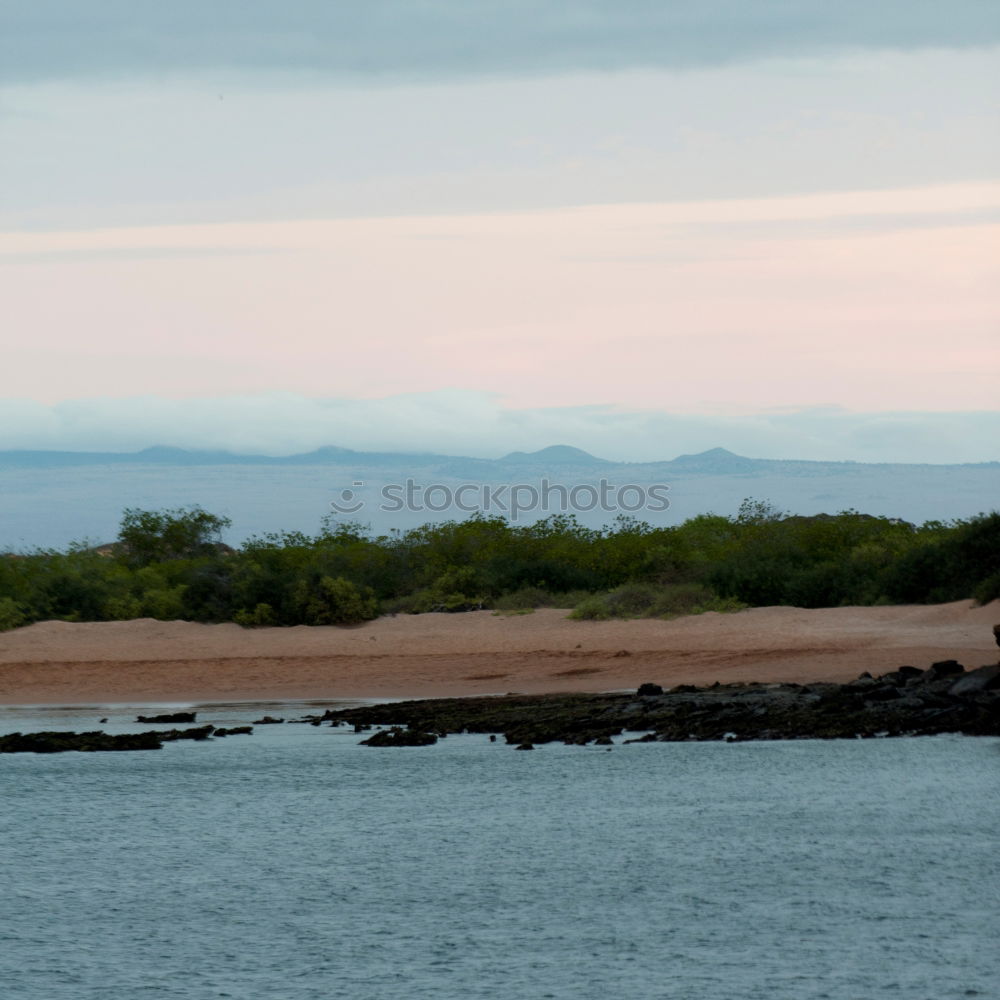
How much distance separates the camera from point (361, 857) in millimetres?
20719

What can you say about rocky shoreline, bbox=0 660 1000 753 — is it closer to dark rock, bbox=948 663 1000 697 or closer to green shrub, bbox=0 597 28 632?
dark rock, bbox=948 663 1000 697

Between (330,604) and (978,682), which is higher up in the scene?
(330,604)

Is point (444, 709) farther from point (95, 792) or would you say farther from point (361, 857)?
point (361, 857)

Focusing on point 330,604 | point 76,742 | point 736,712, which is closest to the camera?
point 76,742

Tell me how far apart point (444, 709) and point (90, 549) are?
30.1 metres

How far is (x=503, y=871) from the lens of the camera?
1969 cm

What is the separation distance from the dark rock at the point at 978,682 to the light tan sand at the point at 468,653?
4840 mm

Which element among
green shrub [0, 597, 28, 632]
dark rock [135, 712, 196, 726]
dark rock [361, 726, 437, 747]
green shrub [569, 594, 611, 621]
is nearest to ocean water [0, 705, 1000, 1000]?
dark rock [361, 726, 437, 747]

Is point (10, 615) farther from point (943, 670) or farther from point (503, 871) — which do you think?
point (503, 871)

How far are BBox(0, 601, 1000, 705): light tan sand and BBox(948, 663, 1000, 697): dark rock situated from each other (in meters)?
4.84

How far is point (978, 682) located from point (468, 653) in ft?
46.5

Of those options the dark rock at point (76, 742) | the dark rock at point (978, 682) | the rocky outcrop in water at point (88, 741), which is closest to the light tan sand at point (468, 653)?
the dark rock at point (978, 682)

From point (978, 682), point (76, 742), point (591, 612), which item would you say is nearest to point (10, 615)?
point (591, 612)

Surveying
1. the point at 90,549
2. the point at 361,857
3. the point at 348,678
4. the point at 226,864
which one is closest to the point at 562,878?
the point at 361,857
